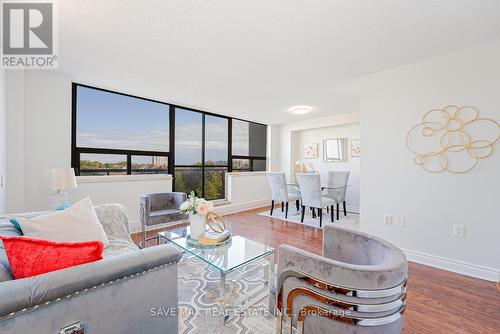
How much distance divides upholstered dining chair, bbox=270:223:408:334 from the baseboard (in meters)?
1.93

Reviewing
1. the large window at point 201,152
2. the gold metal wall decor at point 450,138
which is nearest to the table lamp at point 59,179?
the large window at point 201,152

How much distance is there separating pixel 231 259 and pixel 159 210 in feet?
5.72

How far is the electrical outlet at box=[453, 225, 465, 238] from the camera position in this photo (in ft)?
7.71

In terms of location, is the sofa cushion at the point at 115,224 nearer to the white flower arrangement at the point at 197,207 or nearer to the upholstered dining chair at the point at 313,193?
the white flower arrangement at the point at 197,207

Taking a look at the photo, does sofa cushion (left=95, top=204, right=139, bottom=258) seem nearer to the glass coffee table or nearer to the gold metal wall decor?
the glass coffee table

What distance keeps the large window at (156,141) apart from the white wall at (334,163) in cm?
147

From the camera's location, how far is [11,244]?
96 cm

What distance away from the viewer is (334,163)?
5.64m

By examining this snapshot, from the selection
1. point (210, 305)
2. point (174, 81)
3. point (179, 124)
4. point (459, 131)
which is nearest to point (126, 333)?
point (210, 305)

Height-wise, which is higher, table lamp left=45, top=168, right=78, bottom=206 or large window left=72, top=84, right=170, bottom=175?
large window left=72, top=84, right=170, bottom=175

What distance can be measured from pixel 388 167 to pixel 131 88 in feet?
12.7

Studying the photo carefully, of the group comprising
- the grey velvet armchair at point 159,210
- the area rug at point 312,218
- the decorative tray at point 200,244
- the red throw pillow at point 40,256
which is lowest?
the area rug at point 312,218

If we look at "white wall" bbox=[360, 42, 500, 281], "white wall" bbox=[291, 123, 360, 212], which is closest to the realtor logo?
"white wall" bbox=[360, 42, 500, 281]

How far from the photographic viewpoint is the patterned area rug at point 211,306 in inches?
61.3
